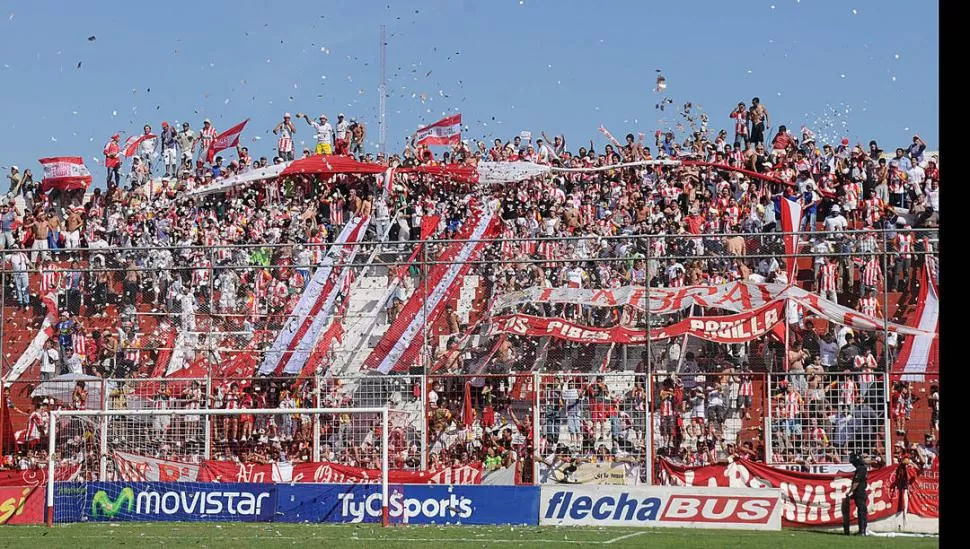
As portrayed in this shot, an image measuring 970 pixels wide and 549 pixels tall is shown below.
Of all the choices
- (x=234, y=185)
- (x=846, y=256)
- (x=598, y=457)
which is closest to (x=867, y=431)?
(x=846, y=256)

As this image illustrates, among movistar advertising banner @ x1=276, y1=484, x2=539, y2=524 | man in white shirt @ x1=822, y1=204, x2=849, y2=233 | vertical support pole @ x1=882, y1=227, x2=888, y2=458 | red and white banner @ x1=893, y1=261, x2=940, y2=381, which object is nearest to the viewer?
vertical support pole @ x1=882, y1=227, x2=888, y2=458

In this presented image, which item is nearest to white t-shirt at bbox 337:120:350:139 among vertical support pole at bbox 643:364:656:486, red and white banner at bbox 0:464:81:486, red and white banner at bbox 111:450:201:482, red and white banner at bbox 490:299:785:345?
red and white banner at bbox 490:299:785:345

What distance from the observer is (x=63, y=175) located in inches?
1495

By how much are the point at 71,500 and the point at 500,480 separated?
780cm

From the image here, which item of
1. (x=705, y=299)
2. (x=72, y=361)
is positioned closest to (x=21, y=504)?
(x=72, y=361)

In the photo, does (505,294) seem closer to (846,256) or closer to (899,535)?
(846,256)

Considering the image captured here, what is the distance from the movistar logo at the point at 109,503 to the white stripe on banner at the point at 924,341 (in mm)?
13679

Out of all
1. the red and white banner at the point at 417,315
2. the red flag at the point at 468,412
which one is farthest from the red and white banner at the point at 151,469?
the red flag at the point at 468,412

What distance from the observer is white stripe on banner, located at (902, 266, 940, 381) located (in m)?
18.9

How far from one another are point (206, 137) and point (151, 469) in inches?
750

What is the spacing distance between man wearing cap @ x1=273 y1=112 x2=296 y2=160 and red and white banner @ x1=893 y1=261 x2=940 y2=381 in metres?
21.6

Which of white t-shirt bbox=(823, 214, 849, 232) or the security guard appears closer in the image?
the security guard

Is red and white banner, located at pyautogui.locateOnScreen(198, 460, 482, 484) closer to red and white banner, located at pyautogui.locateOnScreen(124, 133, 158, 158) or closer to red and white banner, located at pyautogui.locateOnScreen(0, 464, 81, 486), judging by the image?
red and white banner, located at pyautogui.locateOnScreen(0, 464, 81, 486)

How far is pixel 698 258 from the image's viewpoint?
66.0 ft
